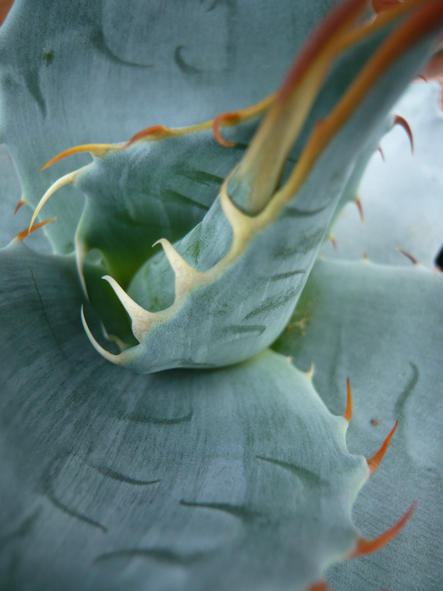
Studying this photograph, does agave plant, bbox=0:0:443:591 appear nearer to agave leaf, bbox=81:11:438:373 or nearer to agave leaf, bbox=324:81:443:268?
agave leaf, bbox=81:11:438:373

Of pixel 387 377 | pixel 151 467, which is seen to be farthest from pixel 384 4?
pixel 151 467

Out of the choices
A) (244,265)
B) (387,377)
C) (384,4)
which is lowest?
Result: (387,377)

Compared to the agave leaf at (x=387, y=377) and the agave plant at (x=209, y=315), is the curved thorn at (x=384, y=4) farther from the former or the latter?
the agave leaf at (x=387, y=377)

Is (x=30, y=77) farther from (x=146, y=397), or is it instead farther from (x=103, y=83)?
(x=146, y=397)

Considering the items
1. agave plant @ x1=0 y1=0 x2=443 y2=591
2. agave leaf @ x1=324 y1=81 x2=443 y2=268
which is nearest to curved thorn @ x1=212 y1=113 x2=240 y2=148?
agave plant @ x1=0 y1=0 x2=443 y2=591

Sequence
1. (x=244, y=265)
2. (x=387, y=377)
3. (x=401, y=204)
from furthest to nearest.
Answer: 1. (x=401, y=204)
2. (x=387, y=377)
3. (x=244, y=265)

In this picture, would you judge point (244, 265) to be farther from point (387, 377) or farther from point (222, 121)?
point (387, 377)

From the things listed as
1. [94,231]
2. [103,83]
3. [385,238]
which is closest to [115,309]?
[94,231]
